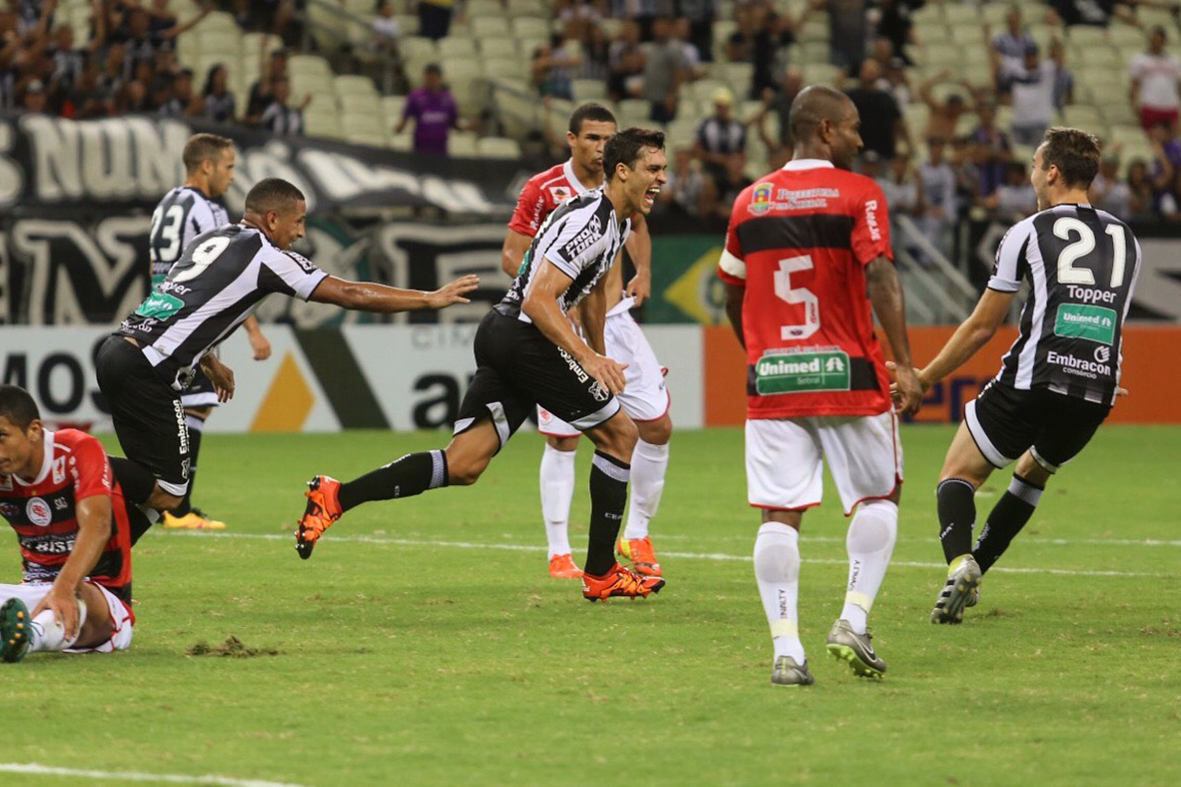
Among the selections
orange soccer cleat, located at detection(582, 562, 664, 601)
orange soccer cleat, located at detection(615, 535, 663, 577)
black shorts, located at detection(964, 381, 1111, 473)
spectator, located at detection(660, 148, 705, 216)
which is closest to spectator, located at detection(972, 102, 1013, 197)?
spectator, located at detection(660, 148, 705, 216)

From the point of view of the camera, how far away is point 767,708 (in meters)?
5.90

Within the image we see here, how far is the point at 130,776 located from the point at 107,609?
2004mm

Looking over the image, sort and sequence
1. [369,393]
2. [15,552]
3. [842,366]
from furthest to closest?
[369,393] < [15,552] < [842,366]

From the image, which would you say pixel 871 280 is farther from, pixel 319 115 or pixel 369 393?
pixel 319 115

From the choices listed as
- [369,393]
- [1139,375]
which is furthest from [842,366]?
[1139,375]

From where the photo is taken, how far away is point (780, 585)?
20.6 ft

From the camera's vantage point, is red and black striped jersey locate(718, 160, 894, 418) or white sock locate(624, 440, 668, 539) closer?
red and black striped jersey locate(718, 160, 894, 418)

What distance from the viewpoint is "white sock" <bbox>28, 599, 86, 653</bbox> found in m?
6.64

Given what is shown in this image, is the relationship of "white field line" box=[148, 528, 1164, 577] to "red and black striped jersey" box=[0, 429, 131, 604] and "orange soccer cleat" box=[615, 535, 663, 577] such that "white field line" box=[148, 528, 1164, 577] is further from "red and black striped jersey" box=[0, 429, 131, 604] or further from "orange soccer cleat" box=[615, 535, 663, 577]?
"red and black striped jersey" box=[0, 429, 131, 604]

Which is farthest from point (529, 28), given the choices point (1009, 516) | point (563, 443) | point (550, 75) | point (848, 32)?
point (1009, 516)

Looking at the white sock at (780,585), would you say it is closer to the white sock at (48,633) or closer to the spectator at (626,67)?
the white sock at (48,633)

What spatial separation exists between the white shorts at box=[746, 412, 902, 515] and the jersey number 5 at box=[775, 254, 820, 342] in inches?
11.8

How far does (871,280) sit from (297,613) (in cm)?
311

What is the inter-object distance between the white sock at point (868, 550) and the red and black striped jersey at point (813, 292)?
1.25 feet
